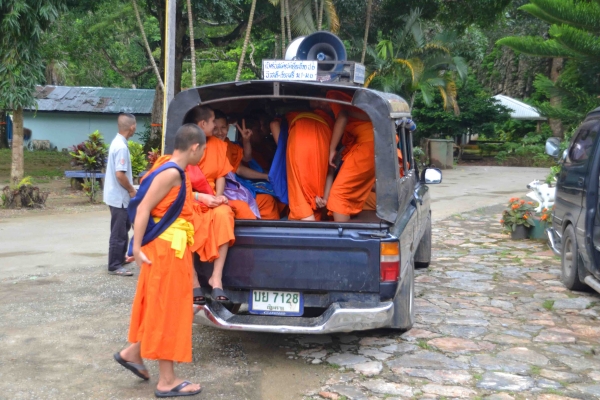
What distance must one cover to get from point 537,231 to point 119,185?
20.3 ft

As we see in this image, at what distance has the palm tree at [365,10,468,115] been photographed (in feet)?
70.9

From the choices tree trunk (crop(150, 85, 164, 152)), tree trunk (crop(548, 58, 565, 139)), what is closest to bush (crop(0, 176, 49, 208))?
tree trunk (crop(150, 85, 164, 152))

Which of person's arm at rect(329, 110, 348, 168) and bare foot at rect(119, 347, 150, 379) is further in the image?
person's arm at rect(329, 110, 348, 168)

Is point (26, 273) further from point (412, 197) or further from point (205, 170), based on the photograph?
point (412, 197)

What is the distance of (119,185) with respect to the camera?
24.0 feet

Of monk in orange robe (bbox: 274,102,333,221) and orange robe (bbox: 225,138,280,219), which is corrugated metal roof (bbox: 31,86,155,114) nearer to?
orange robe (bbox: 225,138,280,219)

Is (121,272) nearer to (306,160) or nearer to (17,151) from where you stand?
(306,160)

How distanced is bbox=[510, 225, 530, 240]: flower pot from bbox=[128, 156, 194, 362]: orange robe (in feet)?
23.3

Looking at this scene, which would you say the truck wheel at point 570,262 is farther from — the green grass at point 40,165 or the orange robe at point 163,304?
the green grass at point 40,165

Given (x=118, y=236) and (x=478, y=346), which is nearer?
(x=478, y=346)

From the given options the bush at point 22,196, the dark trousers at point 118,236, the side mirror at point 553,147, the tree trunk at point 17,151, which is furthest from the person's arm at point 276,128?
the tree trunk at point 17,151

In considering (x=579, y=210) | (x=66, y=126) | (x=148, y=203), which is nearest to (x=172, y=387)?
(x=148, y=203)

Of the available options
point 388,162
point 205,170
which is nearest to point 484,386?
point 388,162

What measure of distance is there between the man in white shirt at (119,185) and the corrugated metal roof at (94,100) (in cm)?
2365
